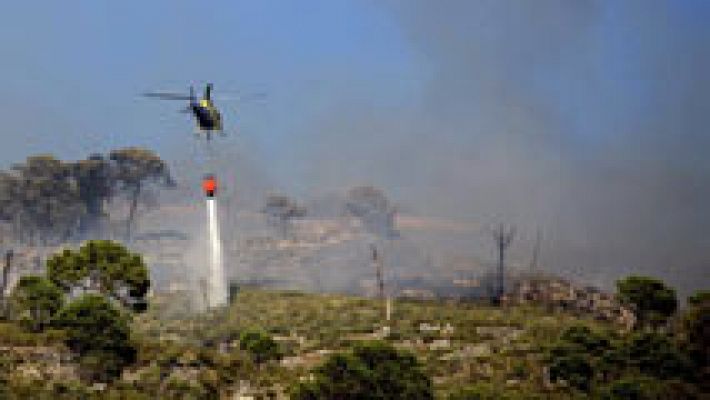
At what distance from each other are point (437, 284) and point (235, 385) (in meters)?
130

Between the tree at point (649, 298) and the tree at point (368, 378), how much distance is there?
165 feet

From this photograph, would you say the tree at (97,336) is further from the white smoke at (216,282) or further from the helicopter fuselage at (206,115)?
the white smoke at (216,282)

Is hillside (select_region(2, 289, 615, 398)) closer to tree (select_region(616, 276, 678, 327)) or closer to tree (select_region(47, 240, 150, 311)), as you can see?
tree (select_region(47, 240, 150, 311))

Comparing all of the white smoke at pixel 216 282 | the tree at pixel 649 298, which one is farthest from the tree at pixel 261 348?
the white smoke at pixel 216 282

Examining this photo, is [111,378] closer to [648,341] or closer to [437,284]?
[648,341]

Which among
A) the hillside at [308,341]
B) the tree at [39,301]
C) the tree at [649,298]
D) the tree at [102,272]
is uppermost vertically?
the tree at [102,272]

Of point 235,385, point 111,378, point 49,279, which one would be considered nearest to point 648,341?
point 235,385

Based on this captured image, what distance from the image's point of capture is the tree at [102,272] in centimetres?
8438

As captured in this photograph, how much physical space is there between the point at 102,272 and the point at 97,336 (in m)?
16.5

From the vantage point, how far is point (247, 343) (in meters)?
87.3

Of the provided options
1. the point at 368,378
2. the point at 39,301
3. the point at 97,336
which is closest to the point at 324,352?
the point at 39,301

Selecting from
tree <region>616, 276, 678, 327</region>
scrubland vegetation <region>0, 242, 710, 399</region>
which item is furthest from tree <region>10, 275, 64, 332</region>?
tree <region>616, 276, 678, 327</region>

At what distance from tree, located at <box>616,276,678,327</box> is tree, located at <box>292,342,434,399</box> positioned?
165 ft

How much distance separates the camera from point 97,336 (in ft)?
225
